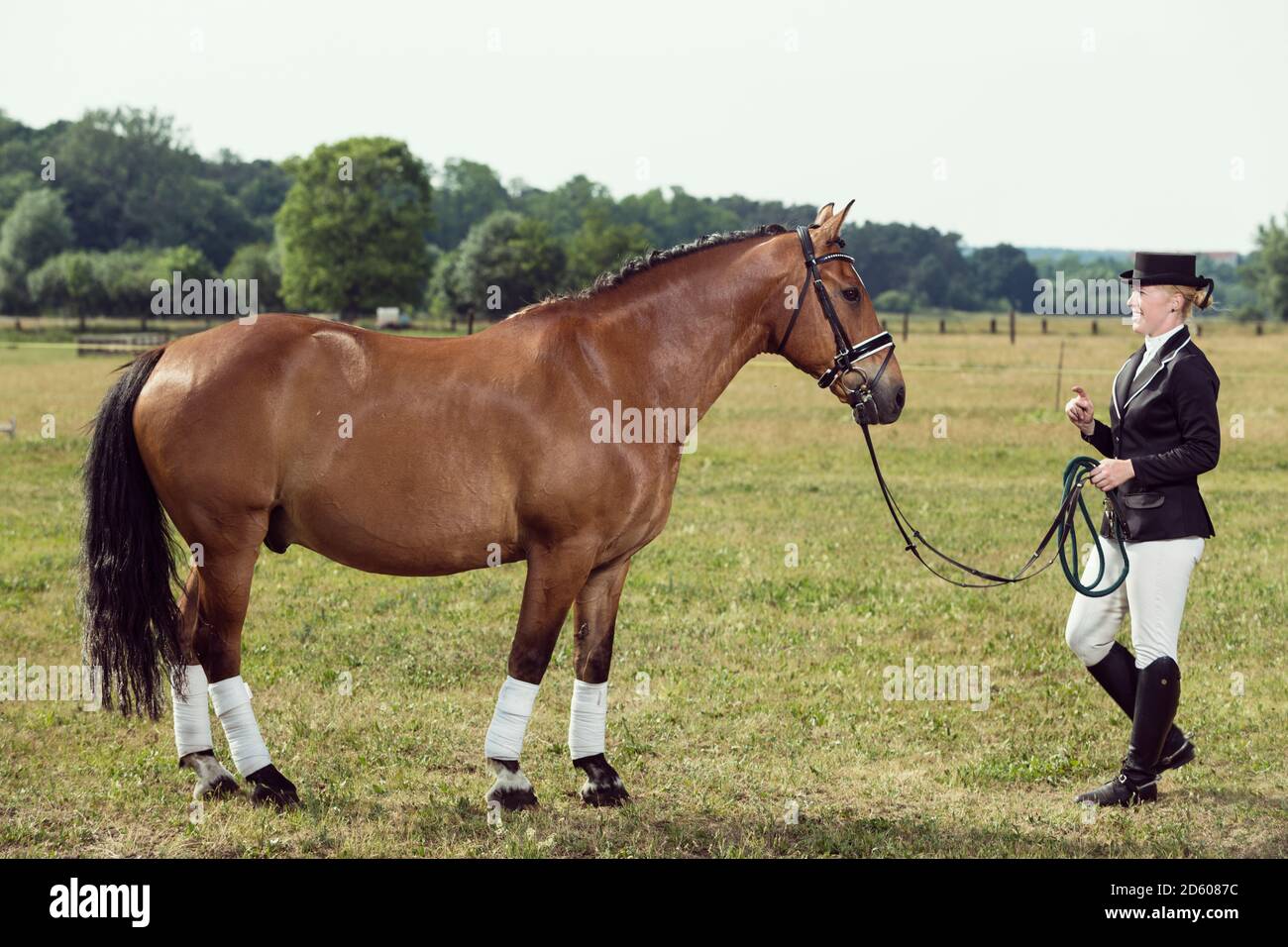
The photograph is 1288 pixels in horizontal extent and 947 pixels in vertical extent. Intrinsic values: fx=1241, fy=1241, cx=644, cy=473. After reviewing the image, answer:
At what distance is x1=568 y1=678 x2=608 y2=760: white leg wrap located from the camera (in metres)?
6.43

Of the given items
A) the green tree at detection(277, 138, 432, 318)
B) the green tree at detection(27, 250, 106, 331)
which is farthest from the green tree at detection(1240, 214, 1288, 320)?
the green tree at detection(27, 250, 106, 331)

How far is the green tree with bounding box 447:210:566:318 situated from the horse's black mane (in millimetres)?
59193

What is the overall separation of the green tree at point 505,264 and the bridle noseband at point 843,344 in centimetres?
5953

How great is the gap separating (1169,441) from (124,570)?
16.8 ft

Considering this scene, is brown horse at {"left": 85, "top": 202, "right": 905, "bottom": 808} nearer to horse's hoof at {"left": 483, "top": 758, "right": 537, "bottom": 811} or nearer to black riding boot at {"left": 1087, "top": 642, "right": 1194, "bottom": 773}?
horse's hoof at {"left": 483, "top": 758, "right": 537, "bottom": 811}

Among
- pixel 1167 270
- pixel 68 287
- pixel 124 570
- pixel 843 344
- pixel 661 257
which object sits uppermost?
pixel 68 287

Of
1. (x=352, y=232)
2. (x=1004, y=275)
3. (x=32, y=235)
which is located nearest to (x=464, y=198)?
(x=1004, y=275)

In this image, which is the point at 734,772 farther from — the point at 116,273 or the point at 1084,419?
the point at 116,273

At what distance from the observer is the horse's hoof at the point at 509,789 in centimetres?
607

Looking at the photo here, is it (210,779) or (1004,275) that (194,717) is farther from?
(1004,275)

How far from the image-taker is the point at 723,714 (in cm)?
783

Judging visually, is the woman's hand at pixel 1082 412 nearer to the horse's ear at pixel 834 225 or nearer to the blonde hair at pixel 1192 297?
the blonde hair at pixel 1192 297

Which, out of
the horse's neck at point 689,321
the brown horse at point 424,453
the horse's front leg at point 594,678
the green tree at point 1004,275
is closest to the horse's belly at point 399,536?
the brown horse at point 424,453

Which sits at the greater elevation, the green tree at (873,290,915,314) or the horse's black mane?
the green tree at (873,290,915,314)
